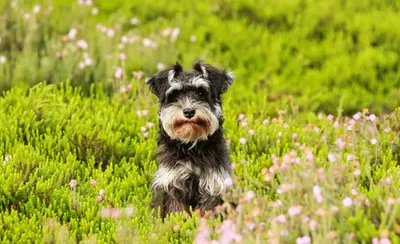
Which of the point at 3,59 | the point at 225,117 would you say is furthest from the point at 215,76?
the point at 3,59

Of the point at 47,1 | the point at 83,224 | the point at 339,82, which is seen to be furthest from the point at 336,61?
the point at 83,224

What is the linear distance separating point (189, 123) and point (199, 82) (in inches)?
17.5

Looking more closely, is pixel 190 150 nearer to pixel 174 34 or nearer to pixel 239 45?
pixel 174 34

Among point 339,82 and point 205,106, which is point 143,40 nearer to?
point 339,82

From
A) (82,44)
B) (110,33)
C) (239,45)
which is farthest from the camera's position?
(239,45)

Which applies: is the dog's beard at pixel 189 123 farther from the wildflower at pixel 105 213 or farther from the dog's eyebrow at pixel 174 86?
the wildflower at pixel 105 213

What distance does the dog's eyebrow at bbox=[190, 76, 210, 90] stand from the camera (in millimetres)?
6511

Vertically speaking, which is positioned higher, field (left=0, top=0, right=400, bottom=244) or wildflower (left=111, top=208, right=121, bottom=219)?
field (left=0, top=0, right=400, bottom=244)

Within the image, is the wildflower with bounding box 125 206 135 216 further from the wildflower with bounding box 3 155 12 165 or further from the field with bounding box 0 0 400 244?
the wildflower with bounding box 3 155 12 165

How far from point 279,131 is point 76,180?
2516 millimetres

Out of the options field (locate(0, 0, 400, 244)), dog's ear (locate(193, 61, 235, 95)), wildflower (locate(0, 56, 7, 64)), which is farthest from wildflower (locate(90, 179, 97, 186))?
wildflower (locate(0, 56, 7, 64))

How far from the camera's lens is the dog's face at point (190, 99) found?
6316 mm

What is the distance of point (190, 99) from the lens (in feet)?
21.1

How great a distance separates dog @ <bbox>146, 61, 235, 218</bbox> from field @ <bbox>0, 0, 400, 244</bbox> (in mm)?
250
